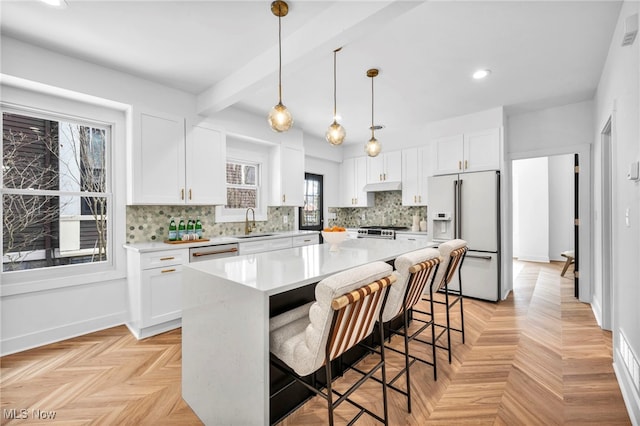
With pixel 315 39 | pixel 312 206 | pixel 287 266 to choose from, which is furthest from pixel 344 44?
pixel 312 206

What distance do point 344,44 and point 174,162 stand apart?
2.34 metres

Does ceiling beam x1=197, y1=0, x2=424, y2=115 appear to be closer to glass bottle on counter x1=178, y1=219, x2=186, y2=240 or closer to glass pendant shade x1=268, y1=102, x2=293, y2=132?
glass pendant shade x1=268, y1=102, x2=293, y2=132

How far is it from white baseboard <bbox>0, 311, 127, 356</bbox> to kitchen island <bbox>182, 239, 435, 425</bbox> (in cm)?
183

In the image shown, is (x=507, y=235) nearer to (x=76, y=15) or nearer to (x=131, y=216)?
(x=131, y=216)

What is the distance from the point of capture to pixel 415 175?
516cm

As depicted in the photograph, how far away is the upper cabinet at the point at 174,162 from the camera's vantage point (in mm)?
3193

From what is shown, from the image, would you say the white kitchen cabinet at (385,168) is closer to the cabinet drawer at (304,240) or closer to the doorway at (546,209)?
the cabinet drawer at (304,240)

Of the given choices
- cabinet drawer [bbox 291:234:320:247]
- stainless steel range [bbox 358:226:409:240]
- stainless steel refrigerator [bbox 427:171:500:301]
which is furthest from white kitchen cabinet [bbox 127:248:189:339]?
stainless steel refrigerator [bbox 427:171:500:301]

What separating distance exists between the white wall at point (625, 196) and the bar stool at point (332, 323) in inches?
64.3

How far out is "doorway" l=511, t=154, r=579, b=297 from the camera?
21.7 feet

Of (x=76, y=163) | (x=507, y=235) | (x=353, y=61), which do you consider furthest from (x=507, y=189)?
(x=76, y=163)

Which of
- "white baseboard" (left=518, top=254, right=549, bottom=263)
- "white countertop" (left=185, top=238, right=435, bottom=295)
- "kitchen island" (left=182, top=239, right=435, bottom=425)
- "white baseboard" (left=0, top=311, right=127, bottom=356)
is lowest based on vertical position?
"white baseboard" (left=0, top=311, right=127, bottom=356)

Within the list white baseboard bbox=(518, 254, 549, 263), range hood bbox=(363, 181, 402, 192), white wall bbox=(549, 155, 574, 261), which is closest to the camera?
range hood bbox=(363, 181, 402, 192)

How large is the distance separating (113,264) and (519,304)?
16.1ft
